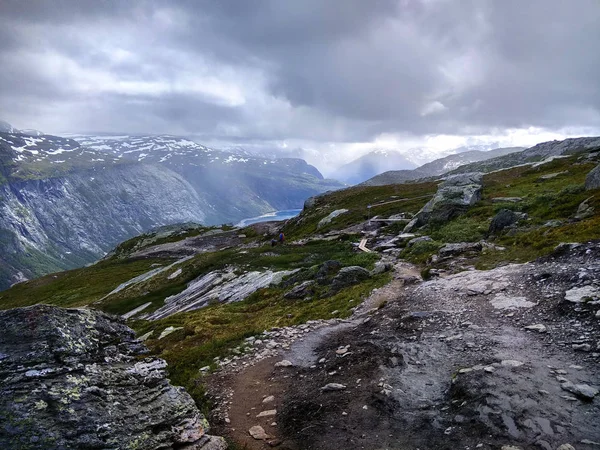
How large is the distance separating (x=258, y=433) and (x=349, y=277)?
1822cm

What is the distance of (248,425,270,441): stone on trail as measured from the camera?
11.8 metres

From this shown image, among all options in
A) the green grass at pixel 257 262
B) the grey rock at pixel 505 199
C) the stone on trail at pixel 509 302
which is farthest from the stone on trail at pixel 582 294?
the grey rock at pixel 505 199

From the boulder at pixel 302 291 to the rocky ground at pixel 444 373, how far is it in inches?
338

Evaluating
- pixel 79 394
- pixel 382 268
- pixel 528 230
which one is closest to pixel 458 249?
pixel 382 268

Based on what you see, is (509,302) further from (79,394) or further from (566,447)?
(79,394)

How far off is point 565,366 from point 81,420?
14534 millimetres

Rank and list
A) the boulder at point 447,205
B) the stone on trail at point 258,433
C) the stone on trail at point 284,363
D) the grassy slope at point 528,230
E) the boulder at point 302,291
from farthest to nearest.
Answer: the boulder at point 447,205, the boulder at point 302,291, the grassy slope at point 528,230, the stone on trail at point 284,363, the stone on trail at point 258,433

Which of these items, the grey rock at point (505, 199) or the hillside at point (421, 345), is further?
the grey rock at point (505, 199)

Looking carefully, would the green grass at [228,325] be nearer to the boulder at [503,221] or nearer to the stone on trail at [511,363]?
the stone on trail at [511,363]

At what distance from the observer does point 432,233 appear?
4019cm

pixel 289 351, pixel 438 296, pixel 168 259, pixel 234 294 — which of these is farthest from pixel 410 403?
pixel 168 259

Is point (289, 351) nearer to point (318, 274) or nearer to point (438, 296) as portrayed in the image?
point (438, 296)

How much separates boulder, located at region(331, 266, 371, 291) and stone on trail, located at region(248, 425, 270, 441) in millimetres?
16466

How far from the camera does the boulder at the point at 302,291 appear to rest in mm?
29508
